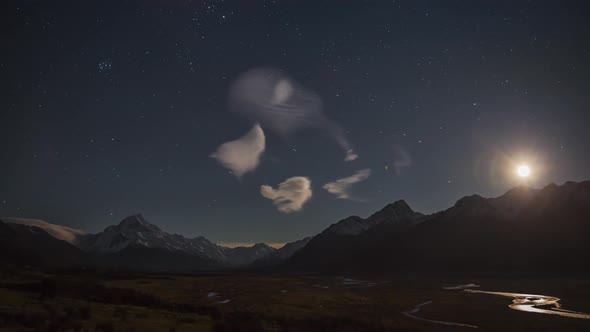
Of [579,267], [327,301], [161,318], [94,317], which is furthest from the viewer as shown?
[579,267]

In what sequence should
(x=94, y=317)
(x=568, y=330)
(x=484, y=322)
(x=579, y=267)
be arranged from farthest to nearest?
1. (x=579, y=267)
2. (x=484, y=322)
3. (x=568, y=330)
4. (x=94, y=317)

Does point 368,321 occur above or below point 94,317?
below

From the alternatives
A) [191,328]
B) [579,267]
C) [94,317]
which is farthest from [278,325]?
[579,267]

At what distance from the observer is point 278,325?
127 ft

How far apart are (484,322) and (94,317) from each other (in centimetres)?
Answer: 4768

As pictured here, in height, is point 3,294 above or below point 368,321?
above

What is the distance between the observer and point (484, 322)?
49656 millimetres

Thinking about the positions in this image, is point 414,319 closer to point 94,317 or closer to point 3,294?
point 94,317

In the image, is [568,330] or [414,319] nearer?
[568,330]

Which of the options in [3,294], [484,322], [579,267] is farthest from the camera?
[579,267]

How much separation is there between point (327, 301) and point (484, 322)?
92.1 ft

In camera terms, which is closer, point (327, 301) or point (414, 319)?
point (414, 319)

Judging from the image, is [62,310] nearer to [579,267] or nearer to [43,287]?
[43,287]

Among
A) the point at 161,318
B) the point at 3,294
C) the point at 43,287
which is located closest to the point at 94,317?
the point at 161,318
